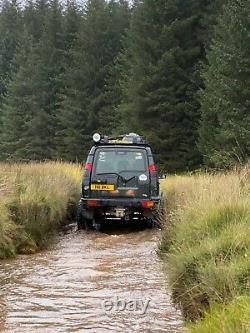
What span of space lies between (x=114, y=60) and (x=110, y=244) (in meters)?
37.7

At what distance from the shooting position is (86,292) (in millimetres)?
7379

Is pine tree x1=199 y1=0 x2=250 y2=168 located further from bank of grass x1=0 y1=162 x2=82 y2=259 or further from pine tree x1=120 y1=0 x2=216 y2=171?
bank of grass x1=0 y1=162 x2=82 y2=259

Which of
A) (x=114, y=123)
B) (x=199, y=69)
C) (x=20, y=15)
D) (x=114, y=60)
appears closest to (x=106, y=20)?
(x=114, y=60)

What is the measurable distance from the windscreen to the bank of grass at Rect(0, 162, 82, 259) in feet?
3.54

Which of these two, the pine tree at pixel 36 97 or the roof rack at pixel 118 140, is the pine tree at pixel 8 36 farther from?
the roof rack at pixel 118 140

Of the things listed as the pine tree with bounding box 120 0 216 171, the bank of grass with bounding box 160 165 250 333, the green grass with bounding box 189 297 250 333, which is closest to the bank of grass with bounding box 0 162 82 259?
the bank of grass with bounding box 160 165 250 333

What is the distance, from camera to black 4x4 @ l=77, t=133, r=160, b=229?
1243cm

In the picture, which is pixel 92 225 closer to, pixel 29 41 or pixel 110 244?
pixel 110 244

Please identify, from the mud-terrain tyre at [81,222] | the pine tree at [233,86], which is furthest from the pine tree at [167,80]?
the mud-terrain tyre at [81,222]

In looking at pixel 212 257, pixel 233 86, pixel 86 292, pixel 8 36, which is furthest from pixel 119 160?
pixel 8 36

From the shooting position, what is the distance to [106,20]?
4859 centimetres

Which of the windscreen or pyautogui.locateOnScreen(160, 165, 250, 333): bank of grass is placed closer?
pyautogui.locateOnScreen(160, 165, 250, 333): bank of grass

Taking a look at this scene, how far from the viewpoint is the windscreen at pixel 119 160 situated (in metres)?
12.9

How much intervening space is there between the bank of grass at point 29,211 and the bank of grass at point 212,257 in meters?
2.34
